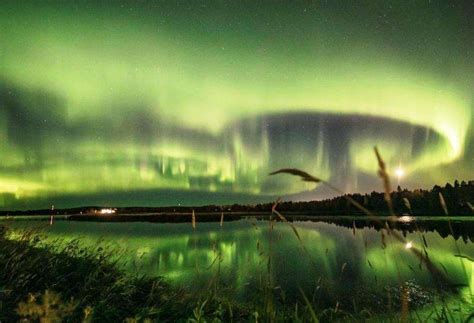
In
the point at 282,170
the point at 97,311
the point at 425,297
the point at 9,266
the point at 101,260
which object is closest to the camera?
the point at 282,170

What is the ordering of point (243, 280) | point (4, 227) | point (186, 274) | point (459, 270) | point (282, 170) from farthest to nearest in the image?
point (459, 270), point (186, 274), point (243, 280), point (4, 227), point (282, 170)

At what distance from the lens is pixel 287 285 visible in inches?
851

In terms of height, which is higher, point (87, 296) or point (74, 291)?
point (87, 296)

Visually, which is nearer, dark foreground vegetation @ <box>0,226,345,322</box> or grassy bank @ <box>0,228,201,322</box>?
dark foreground vegetation @ <box>0,226,345,322</box>

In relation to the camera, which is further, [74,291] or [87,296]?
[74,291]

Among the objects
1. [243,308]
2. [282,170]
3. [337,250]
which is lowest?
[337,250]

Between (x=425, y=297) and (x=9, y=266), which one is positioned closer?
(x=9, y=266)

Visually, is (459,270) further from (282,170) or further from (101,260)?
(282,170)

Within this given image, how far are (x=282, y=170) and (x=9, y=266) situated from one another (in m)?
9.22

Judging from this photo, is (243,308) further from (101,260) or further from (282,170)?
(282,170)

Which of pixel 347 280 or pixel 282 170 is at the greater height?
pixel 282 170

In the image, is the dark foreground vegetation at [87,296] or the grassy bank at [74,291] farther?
the grassy bank at [74,291]

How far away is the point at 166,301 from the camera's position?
388 inches

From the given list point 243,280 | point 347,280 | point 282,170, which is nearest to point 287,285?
point 243,280
